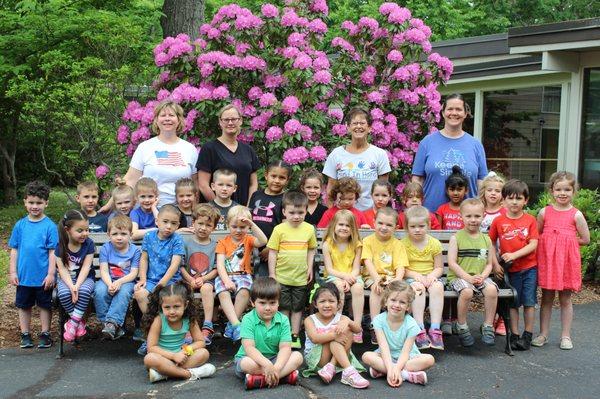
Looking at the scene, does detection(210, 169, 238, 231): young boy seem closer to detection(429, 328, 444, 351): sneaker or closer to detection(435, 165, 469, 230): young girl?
detection(435, 165, 469, 230): young girl

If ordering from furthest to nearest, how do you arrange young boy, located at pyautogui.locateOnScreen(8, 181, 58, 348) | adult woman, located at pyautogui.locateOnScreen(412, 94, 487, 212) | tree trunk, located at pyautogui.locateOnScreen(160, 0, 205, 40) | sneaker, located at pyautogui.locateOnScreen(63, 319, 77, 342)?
tree trunk, located at pyautogui.locateOnScreen(160, 0, 205, 40) < adult woman, located at pyautogui.locateOnScreen(412, 94, 487, 212) < young boy, located at pyautogui.locateOnScreen(8, 181, 58, 348) < sneaker, located at pyautogui.locateOnScreen(63, 319, 77, 342)

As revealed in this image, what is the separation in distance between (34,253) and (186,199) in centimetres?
126

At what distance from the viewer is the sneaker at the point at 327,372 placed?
4871 millimetres

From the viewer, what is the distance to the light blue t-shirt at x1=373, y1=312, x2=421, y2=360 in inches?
198

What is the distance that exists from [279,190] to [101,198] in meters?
6.04

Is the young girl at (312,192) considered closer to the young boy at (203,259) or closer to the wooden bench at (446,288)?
the wooden bench at (446,288)

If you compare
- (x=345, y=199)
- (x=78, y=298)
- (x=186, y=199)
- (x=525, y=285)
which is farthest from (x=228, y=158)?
(x=525, y=285)

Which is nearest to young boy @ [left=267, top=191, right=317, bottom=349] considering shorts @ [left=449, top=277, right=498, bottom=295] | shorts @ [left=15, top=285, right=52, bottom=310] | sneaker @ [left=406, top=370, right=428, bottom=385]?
sneaker @ [left=406, top=370, right=428, bottom=385]

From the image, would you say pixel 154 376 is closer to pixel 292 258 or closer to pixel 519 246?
pixel 292 258

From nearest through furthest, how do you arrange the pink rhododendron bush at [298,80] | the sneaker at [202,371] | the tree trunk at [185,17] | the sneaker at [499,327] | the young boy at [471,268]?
1. the sneaker at [202,371]
2. the young boy at [471,268]
3. the sneaker at [499,327]
4. the pink rhododendron bush at [298,80]
5. the tree trunk at [185,17]

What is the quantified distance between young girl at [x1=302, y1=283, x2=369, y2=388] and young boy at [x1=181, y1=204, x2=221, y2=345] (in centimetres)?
84

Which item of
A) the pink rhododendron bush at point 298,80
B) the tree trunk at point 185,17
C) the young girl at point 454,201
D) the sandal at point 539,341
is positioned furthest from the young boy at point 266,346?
the tree trunk at point 185,17

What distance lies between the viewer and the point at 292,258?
5.61 m

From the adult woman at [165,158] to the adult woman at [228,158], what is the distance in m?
0.14
